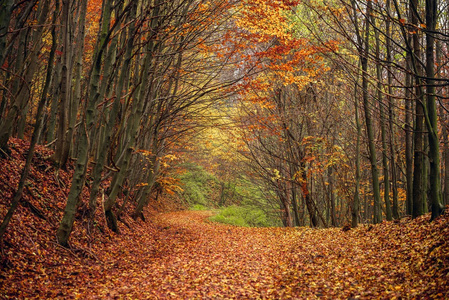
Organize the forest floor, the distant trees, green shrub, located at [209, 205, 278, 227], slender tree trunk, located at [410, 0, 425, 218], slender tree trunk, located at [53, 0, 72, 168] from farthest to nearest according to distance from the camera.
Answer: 1. green shrub, located at [209, 205, 278, 227]
2. slender tree trunk, located at [410, 0, 425, 218]
3. slender tree trunk, located at [53, 0, 72, 168]
4. the distant trees
5. the forest floor

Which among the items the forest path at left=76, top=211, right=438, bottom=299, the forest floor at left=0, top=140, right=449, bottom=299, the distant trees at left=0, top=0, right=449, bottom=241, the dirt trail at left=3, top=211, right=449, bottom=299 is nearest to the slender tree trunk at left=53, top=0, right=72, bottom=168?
the distant trees at left=0, top=0, right=449, bottom=241

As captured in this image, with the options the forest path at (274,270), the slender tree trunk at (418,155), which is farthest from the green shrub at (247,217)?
the slender tree trunk at (418,155)

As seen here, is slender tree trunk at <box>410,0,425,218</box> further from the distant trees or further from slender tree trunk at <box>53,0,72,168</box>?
slender tree trunk at <box>53,0,72,168</box>

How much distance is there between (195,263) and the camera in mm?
7559

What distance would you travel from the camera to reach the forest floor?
482cm

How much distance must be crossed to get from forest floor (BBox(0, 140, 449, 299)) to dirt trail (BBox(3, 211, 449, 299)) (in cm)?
2

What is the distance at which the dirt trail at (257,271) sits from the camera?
16.0 ft

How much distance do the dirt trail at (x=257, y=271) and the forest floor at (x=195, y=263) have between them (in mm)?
19

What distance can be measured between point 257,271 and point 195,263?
4.73 ft

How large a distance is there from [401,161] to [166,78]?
401 inches

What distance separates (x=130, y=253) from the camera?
7.97 metres

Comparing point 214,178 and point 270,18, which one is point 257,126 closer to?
point 270,18

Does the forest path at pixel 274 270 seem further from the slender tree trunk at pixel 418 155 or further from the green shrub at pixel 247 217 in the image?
the green shrub at pixel 247 217

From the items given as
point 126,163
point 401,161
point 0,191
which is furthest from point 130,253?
point 401,161
